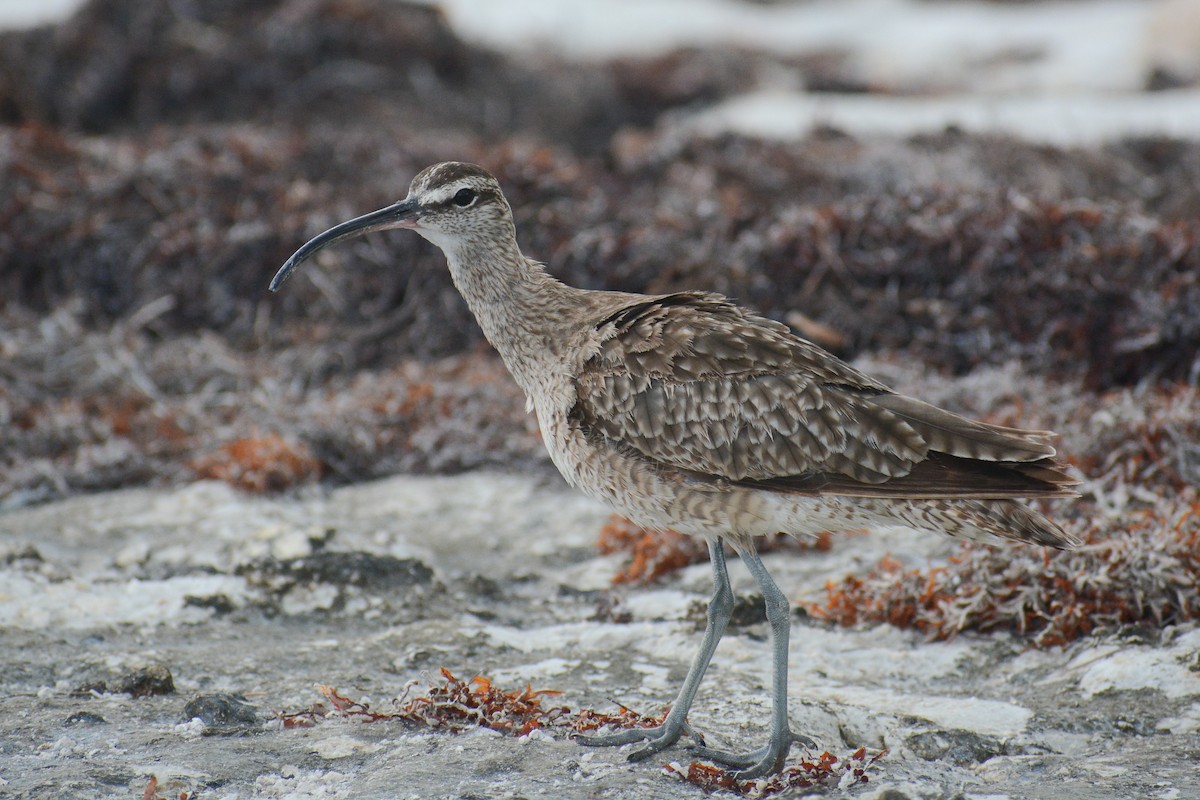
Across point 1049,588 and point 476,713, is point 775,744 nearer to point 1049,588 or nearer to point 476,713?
point 476,713

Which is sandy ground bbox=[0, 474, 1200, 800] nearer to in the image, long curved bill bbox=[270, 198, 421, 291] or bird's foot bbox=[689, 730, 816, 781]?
bird's foot bbox=[689, 730, 816, 781]

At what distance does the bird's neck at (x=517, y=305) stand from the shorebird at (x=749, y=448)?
0.10 feet

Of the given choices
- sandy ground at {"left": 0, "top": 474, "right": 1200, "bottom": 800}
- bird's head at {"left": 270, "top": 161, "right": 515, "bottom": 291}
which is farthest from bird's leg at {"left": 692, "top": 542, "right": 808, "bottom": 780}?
bird's head at {"left": 270, "top": 161, "right": 515, "bottom": 291}

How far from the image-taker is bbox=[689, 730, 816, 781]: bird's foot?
3.73 metres

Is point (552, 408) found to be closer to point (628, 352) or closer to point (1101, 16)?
point (628, 352)

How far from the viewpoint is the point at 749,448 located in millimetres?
4145

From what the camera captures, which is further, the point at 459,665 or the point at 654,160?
the point at 654,160

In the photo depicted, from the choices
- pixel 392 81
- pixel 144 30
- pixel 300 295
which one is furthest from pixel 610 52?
pixel 300 295

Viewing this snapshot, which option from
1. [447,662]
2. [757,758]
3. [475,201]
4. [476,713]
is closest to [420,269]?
[475,201]

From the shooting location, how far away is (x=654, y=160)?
11.4m

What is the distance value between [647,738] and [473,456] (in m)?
3.35

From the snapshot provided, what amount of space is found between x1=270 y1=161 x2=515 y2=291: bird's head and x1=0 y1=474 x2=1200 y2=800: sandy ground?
1516mm

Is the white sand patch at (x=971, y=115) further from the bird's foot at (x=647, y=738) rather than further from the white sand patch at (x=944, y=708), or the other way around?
the bird's foot at (x=647, y=738)

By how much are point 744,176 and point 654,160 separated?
108cm
